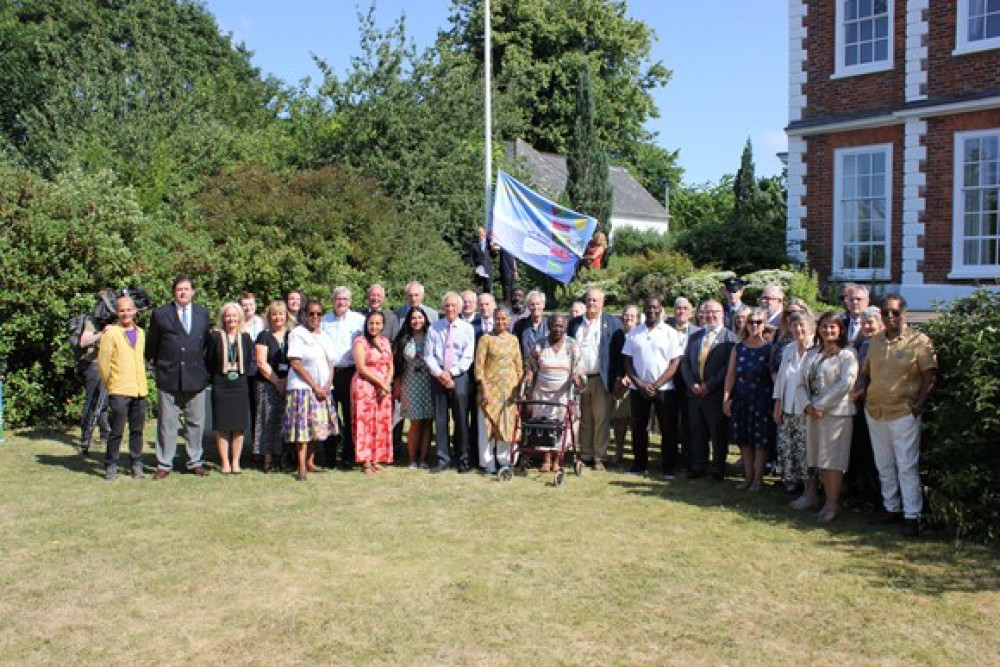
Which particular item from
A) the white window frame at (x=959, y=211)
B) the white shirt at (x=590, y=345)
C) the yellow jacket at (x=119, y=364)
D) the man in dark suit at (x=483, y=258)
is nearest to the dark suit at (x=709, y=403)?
the white shirt at (x=590, y=345)

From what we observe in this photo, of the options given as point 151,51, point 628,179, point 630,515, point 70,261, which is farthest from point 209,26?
point 630,515

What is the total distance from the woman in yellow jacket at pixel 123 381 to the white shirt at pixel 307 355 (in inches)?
58.9

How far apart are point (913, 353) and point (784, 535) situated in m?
1.68

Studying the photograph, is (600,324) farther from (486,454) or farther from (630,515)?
(630,515)

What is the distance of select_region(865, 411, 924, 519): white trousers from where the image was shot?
7.23 m

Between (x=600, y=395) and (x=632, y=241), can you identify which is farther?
(x=632, y=241)

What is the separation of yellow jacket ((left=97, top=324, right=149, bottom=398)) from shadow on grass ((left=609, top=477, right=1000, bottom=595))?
195 inches

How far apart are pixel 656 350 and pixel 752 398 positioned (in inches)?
45.5

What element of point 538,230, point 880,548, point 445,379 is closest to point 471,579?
point 880,548

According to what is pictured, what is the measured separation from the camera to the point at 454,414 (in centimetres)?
992

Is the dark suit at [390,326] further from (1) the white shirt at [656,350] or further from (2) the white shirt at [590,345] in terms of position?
(1) the white shirt at [656,350]

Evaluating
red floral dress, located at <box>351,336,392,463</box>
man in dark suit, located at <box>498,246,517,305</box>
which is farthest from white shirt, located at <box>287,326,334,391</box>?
man in dark suit, located at <box>498,246,517,305</box>

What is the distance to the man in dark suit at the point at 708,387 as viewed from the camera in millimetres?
9242

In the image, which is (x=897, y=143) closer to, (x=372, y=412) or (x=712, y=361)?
(x=712, y=361)
